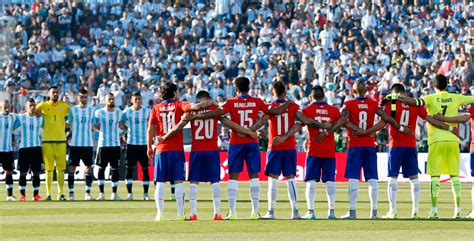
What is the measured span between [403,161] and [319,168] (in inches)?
59.0

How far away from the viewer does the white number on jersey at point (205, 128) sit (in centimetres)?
2169

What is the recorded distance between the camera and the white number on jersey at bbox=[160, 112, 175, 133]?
21.8m

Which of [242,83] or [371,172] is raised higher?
[242,83]

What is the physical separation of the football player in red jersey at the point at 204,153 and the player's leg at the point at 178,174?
0.51 ft

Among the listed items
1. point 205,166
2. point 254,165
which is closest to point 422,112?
point 254,165

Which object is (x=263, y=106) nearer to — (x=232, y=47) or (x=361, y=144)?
(x=361, y=144)

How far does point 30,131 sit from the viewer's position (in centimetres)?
2906

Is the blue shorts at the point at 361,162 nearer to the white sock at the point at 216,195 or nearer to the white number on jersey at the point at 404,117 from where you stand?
the white number on jersey at the point at 404,117

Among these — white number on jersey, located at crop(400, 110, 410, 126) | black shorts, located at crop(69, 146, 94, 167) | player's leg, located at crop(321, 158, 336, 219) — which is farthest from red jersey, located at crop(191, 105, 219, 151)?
black shorts, located at crop(69, 146, 94, 167)

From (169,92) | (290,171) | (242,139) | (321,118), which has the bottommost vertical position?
(290,171)

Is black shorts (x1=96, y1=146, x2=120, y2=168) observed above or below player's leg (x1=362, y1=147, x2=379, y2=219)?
Result: above

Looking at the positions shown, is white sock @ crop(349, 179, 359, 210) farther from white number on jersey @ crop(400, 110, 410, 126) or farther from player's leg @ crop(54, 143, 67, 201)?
player's leg @ crop(54, 143, 67, 201)

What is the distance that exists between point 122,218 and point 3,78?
81.7 ft

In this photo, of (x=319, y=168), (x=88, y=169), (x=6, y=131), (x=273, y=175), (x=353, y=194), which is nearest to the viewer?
(x=273, y=175)
